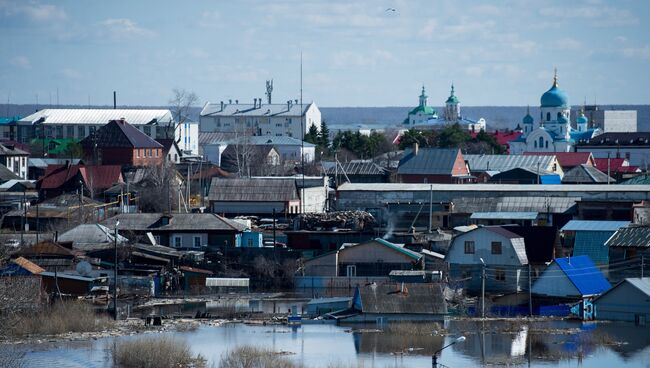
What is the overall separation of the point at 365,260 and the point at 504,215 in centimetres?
622

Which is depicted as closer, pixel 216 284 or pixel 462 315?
pixel 462 315

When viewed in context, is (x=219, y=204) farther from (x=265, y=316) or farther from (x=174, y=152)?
(x=174, y=152)

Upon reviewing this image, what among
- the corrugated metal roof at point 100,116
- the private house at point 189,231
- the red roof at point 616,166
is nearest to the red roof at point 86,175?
the private house at point 189,231

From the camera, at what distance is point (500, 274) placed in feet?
88.3

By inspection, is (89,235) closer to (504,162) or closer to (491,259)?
(491,259)

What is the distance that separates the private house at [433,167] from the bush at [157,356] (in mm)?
25065

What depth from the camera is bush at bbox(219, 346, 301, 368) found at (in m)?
18.9

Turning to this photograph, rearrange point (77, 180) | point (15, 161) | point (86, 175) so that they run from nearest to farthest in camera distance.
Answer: point (77, 180), point (86, 175), point (15, 161)

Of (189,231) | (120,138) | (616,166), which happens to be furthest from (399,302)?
(616,166)

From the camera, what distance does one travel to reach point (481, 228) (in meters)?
27.2

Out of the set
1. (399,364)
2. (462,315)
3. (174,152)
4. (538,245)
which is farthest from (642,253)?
(174,152)

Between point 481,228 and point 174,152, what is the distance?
1038 inches

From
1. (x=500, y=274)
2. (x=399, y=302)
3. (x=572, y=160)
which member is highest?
(x=572, y=160)

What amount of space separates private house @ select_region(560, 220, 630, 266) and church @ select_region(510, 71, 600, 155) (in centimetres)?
3503
